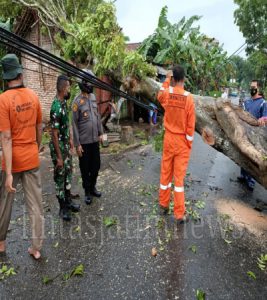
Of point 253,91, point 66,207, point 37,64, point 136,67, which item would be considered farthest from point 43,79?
point 253,91

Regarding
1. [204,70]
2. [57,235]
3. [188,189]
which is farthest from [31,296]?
[204,70]

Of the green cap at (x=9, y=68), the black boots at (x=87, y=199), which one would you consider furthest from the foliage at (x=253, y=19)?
the green cap at (x=9, y=68)

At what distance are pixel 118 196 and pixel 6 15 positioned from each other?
1113 cm

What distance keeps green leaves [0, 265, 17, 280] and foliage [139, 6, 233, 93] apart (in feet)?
29.5

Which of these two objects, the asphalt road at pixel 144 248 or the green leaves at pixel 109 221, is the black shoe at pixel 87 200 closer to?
the asphalt road at pixel 144 248

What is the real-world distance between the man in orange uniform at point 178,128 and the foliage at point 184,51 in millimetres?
6929

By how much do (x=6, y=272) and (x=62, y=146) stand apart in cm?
165

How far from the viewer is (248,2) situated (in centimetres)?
1973

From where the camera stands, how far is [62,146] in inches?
146

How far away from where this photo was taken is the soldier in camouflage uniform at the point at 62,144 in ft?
11.6

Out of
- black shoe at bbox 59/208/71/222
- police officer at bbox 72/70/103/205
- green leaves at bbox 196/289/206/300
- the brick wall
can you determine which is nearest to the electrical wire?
police officer at bbox 72/70/103/205

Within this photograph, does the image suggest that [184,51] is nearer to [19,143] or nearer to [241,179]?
[241,179]

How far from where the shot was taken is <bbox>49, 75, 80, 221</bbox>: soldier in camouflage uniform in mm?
3547

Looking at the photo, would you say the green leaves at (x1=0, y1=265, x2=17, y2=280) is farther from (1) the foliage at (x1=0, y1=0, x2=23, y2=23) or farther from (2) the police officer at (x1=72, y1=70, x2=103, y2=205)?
(1) the foliage at (x1=0, y1=0, x2=23, y2=23)
